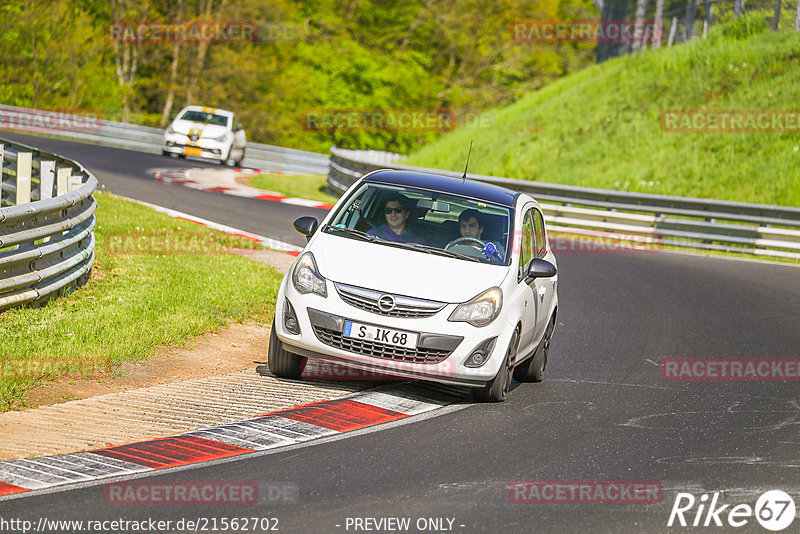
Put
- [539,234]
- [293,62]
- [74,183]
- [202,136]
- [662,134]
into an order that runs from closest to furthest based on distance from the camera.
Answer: [539,234] → [74,183] → [662,134] → [202,136] → [293,62]

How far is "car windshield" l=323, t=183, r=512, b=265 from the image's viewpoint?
8.64 m

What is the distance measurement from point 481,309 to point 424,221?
1.27m

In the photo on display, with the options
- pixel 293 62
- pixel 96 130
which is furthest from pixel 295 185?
pixel 293 62

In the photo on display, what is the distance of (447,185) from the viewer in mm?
9195

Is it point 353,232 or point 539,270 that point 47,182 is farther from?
point 539,270

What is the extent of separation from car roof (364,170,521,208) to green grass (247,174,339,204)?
633 inches

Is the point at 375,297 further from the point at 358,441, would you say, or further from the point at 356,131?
the point at 356,131

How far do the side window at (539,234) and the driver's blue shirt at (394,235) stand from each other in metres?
1.28

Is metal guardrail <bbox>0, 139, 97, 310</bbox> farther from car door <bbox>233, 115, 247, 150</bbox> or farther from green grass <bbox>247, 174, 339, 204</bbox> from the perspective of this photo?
car door <bbox>233, 115, 247, 150</bbox>

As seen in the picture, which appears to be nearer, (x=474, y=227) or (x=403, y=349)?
(x=403, y=349)

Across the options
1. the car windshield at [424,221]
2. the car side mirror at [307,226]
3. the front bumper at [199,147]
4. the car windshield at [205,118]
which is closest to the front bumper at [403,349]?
the car windshield at [424,221]

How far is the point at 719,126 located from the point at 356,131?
35445 millimetres

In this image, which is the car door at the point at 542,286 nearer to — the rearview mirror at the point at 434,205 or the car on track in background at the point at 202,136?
the rearview mirror at the point at 434,205

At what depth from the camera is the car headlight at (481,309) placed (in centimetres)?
784
